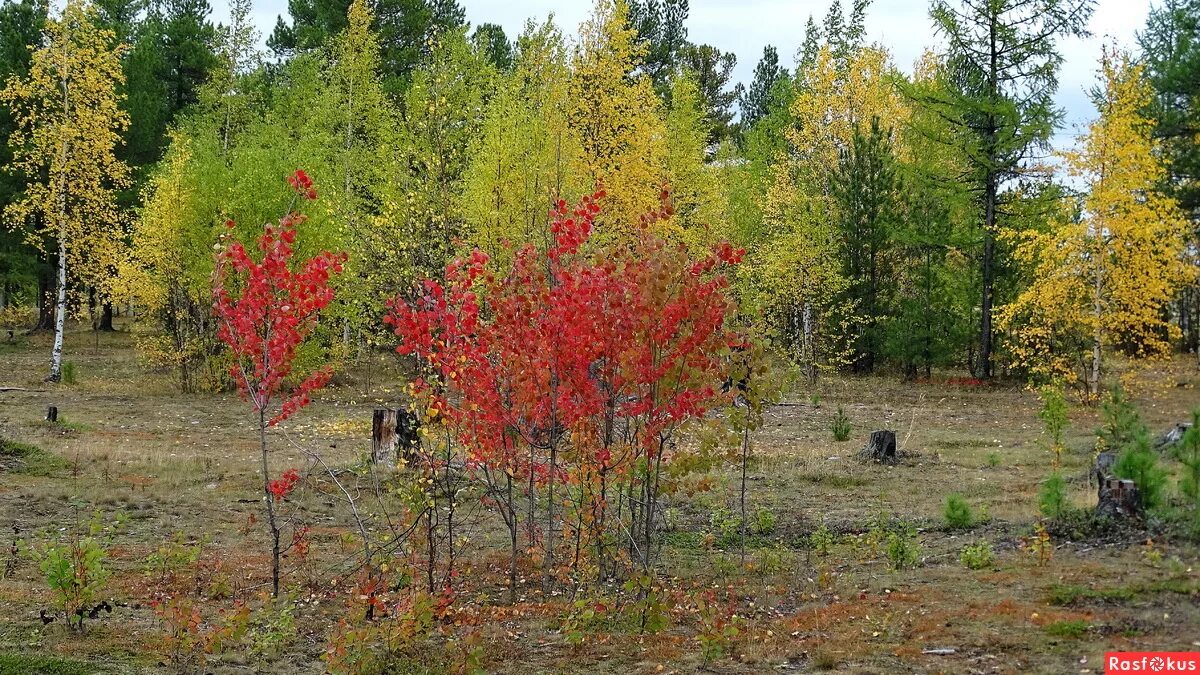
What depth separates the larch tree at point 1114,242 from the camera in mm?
19172

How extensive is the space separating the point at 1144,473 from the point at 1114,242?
1310 cm

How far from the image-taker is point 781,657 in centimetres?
626

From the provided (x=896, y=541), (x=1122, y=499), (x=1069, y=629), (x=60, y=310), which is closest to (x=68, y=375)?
(x=60, y=310)

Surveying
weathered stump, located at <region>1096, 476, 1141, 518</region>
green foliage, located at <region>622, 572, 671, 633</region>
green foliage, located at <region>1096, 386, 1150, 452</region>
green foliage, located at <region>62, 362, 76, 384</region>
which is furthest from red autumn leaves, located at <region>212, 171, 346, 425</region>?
green foliage, located at <region>62, 362, 76, 384</region>

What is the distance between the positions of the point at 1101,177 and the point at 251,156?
18.7m

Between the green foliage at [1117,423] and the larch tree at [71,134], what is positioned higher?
the larch tree at [71,134]

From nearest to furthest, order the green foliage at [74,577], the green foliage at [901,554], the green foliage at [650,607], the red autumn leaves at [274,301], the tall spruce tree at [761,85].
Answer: the green foliage at [650,607]
the green foliage at [74,577]
the red autumn leaves at [274,301]
the green foliage at [901,554]
the tall spruce tree at [761,85]

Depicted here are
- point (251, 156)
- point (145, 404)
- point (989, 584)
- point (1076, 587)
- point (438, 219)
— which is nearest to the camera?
point (1076, 587)

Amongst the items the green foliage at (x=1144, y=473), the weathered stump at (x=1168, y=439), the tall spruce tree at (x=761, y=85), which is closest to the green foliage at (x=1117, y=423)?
the weathered stump at (x=1168, y=439)

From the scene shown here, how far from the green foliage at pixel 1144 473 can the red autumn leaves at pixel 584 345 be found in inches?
139

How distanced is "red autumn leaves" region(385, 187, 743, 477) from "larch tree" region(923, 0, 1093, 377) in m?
19.4

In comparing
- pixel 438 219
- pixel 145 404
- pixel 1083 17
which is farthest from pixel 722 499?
pixel 1083 17

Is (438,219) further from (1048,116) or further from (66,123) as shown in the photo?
(1048,116)

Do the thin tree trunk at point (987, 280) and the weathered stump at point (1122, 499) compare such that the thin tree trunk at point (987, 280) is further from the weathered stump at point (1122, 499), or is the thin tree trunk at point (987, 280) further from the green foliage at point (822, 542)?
the weathered stump at point (1122, 499)
